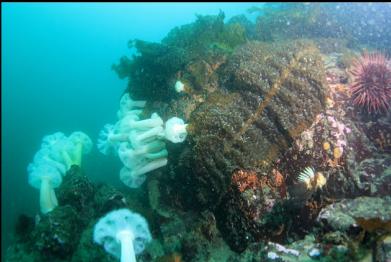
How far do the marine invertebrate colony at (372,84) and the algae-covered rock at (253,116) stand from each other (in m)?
0.60

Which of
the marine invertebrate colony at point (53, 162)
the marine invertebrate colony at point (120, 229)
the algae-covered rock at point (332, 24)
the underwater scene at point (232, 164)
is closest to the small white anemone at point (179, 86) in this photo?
the underwater scene at point (232, 164)

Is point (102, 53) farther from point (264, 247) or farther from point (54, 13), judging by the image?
point (264, 247)

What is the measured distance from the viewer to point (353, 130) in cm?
559

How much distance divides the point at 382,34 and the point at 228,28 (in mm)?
6413

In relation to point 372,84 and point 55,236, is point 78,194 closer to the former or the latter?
point 55,236

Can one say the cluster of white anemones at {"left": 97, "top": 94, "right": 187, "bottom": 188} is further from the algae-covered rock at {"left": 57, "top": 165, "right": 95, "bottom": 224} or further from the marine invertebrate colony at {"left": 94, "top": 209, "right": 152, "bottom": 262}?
the algae-covered rock at {"left": 57, "top": 165, "right": 95, "bottom": 224}

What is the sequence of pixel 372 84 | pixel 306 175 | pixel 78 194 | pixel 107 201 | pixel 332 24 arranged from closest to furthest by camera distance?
pixel 306 175 < pixel 372 84 < pixel 107 201 < pixel 78 194 < pixel 332 24

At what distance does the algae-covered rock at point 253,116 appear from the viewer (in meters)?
5.18

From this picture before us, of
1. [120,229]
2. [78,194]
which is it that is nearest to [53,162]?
[78,194]

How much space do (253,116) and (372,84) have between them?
2104 mm

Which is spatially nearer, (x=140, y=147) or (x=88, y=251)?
(x=140, y=147)

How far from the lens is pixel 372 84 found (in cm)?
547

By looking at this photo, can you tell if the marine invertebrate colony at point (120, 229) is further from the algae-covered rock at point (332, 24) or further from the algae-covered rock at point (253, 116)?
the algae-covered rock at point (332, 24)

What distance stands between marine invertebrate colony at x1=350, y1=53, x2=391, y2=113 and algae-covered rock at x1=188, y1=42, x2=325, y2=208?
596mm
